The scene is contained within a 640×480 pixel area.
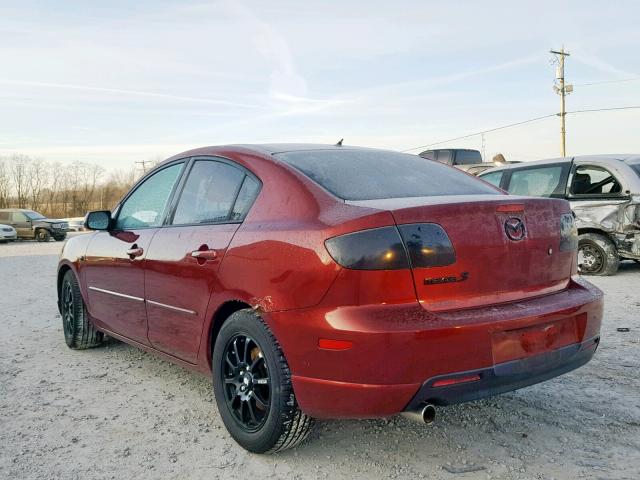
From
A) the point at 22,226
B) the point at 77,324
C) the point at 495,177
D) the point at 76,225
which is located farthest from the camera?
the point at 22,226

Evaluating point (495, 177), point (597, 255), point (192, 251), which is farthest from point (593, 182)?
point (192, 251)

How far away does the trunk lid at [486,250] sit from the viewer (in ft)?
8.12

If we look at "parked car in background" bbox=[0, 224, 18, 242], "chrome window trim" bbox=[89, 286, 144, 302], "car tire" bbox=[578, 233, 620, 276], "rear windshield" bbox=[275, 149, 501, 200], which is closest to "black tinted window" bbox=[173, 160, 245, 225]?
"rear windshield" bbox=[275, 149, 501, 200]

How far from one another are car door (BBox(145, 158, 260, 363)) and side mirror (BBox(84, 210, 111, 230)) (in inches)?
34.2

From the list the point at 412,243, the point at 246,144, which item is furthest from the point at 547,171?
the point at 412,243

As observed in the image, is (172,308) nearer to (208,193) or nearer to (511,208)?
(208,193)

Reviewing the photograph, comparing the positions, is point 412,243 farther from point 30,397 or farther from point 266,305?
point 30,397

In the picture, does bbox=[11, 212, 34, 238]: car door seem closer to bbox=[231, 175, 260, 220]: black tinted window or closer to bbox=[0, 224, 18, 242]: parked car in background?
bbox=[0, 224, 18, 242]: parked car in background

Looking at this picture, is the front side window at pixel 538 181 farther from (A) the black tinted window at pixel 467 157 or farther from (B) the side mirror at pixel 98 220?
(A) the black tinted window at pixel 467 157

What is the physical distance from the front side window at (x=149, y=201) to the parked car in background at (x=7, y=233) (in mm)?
24419

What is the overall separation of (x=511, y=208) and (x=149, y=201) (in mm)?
2492

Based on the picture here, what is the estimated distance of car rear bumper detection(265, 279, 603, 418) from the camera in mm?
2363

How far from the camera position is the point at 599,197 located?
8.13m

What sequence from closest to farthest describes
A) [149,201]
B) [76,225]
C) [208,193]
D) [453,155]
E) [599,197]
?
[208,193] → [149,201] → [76,225] → [599,197] → [453,155]
